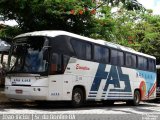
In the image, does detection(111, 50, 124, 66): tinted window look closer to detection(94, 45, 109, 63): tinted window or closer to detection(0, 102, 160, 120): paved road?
detection(94, 45, 109, 63): tinted window

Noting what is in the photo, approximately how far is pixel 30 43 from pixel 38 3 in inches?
110

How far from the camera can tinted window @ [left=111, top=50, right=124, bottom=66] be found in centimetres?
2039

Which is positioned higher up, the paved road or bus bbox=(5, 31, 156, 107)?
bus bbox=(5, 31, 156, 107)

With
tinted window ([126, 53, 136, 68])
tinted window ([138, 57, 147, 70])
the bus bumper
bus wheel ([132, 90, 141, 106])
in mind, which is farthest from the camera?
tinted window ([138, 57, 147, 70])

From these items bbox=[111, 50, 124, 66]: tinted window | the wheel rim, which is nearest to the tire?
bbox=[111, 50, 124, 66]: tinted window

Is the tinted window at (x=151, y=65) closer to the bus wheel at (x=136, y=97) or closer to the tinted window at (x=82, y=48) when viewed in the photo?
the bus wheel at (x=136, y=97)

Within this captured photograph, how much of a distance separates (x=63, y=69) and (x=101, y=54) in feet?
11.7

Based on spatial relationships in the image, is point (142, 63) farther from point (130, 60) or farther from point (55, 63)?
point (55, 63)

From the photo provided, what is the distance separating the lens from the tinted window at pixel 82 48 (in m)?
17.2

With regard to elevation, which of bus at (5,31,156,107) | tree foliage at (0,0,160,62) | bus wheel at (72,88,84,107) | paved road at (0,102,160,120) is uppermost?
tree foliage at (0,0,160,62)

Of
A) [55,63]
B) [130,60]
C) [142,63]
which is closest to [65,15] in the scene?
[55,63]

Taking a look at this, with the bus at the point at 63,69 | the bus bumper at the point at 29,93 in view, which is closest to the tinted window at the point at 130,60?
the bus at the point at 63,69

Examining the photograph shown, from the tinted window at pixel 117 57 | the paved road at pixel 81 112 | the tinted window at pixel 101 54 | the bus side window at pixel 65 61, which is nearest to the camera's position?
the paved road at pixel 81 112

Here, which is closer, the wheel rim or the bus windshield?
the bus windshield
